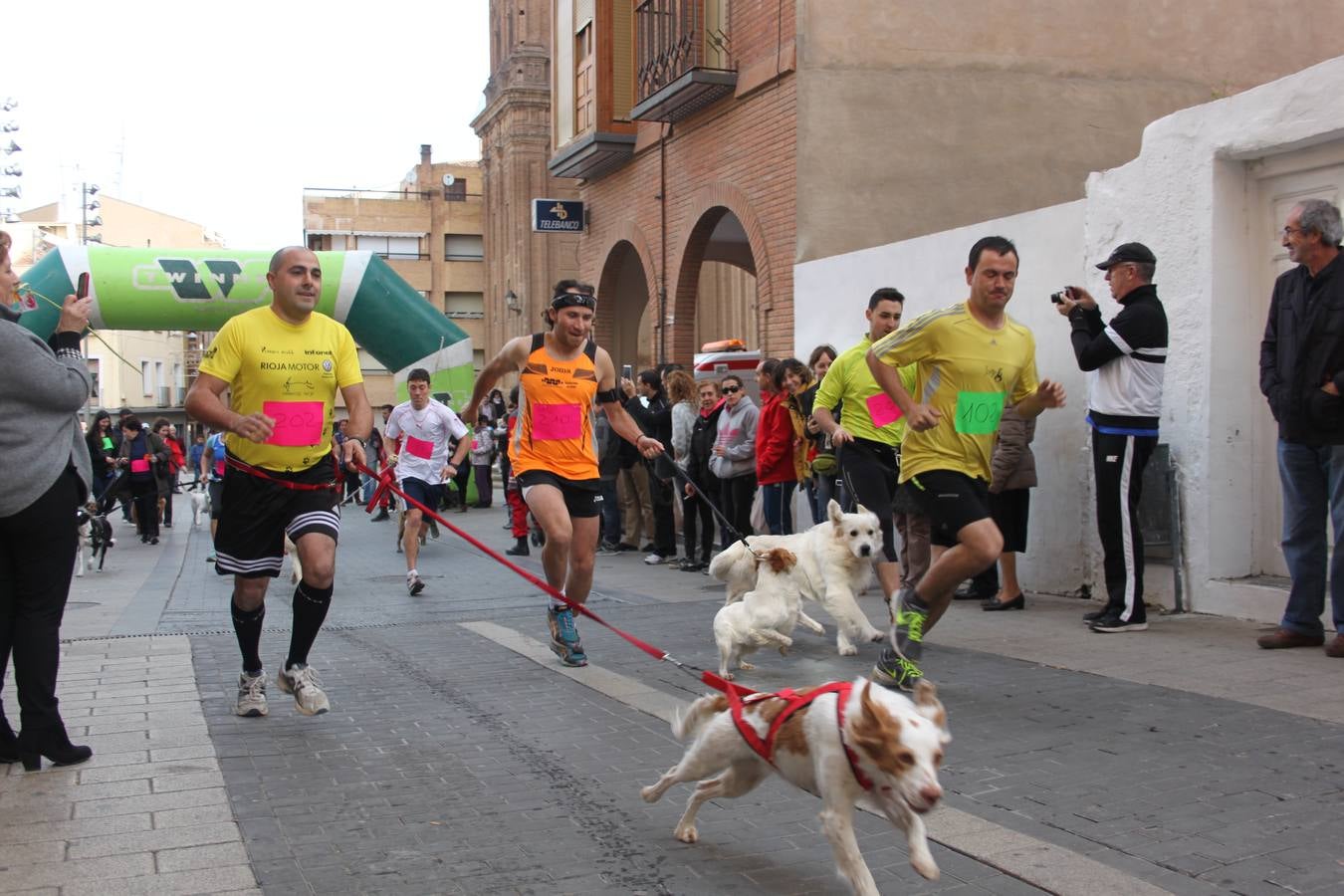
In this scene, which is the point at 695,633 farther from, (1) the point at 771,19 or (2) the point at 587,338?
(1) the point at 771,19

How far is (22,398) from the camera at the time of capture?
4.73m

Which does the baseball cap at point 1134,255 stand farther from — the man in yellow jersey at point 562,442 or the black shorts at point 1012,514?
the man in yellow jersey at point 562,442

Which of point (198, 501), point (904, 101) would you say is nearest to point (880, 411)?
point (904, 101)

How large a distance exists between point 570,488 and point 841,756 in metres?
4.02

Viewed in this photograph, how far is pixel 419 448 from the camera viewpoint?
505 inches

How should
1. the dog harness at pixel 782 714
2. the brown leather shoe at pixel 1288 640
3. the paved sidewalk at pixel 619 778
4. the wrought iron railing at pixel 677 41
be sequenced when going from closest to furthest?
the dog harness at pixel 782 714
the paved sidewalk at pixel 619 778
the brown leather shoe at pixel 1288 640
the wrought iron railing at pixel 677 41

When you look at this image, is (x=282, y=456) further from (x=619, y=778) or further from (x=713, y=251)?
(x=713, y=251)

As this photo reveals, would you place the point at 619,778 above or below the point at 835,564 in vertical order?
below

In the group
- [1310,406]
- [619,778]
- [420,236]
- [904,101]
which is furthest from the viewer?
[420,236]

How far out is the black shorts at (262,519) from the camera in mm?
5785

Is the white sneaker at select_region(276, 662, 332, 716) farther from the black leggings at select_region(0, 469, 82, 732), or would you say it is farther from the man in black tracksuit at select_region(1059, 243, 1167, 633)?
the man in black tracksuit at select_region(1059, 243, 1167, 633)

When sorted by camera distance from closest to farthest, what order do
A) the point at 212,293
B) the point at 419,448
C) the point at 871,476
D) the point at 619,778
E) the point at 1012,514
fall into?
the point at 619,778, the point at 871,476, the point at 1012,514, the point at 419,448, the point at 212,293

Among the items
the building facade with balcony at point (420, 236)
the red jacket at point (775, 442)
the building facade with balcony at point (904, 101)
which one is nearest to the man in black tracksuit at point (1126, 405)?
the red jacket at point (775, 442)

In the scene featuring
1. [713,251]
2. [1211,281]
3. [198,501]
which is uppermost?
[713,251]
